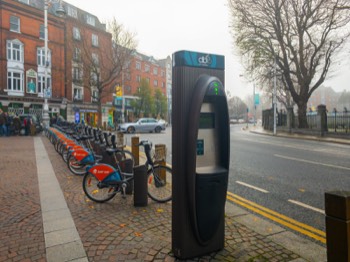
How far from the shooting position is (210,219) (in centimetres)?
302

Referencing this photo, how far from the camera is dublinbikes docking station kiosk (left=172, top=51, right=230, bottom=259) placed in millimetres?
2855

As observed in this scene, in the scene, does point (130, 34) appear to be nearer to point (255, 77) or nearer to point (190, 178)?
point (255, 77)

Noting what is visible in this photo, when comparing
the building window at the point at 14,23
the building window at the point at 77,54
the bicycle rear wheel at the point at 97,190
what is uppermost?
the building window at the point at 14,23

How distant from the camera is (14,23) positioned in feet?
102

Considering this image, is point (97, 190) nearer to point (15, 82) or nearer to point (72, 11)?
point (15, 82)

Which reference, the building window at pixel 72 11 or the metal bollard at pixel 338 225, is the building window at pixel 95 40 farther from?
the metal bollard at pixel 338 225

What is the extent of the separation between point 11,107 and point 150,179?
99.9 feet

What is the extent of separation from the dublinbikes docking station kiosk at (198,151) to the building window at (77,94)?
38.4 metres

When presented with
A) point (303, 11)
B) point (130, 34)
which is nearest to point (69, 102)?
point (130, 34)

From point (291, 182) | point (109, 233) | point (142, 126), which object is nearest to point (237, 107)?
point (142, 126)

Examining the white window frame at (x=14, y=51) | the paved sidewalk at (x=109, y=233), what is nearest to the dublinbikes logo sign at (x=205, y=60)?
the paved sidewalk at (x=109, y=233)

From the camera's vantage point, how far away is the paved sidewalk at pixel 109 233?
10.3 ft

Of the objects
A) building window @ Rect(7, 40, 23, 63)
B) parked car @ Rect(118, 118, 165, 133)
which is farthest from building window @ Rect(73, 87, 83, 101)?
parked car @ Rect(118, 118, 165, 133)

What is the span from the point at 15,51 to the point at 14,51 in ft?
0.33
